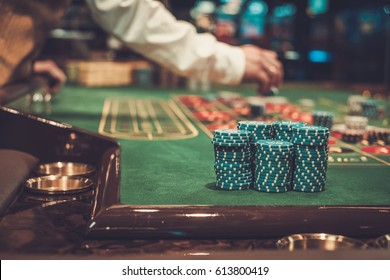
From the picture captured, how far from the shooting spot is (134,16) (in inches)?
131

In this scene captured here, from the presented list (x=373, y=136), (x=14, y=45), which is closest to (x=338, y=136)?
(x=373, y=136)

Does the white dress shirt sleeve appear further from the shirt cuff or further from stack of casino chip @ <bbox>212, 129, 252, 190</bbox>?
stack of casino chip @ <bbox>212, 129, 252, 190</bbox>

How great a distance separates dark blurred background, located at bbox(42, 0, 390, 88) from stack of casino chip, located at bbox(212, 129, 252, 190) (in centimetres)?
579

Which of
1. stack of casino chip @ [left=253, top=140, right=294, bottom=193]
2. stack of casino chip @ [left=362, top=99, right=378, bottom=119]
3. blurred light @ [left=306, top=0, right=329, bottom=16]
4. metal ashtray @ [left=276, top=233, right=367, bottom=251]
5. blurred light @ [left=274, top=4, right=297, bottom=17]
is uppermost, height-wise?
blurred light @ [left=274, top=4, right=297, bottom=17]

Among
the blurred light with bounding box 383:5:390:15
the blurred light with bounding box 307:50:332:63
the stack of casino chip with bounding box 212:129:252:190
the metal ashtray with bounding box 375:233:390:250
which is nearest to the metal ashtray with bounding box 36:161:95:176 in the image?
the stack of casino chip with bounding box 212:129:252:190

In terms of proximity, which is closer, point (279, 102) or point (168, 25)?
point (168, 25)

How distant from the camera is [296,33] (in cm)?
1527

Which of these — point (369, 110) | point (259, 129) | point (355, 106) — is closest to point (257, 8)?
point (355, 106)

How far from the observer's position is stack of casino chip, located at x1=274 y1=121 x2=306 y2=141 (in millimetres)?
2044

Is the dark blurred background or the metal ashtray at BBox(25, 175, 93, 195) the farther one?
the dark blurred background

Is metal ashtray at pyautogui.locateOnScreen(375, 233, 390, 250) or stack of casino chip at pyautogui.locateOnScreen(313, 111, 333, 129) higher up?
stack of casino chip at pyautogui.locateOnScreen(313, 111, 333, 129)

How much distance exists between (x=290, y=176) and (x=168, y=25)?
1752 mm

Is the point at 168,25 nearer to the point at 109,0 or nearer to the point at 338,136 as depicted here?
the point at 109,0

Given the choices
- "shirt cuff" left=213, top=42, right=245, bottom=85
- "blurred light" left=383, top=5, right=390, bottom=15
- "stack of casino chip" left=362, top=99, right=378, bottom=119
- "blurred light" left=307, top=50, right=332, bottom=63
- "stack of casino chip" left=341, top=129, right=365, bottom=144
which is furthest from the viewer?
"blurred light" left=307, top=50, right=332, bottom=63
